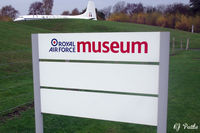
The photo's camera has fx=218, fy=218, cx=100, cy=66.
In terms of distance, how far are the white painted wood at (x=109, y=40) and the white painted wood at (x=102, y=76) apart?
113 mm

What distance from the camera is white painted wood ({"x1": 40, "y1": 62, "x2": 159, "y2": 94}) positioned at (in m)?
3.06

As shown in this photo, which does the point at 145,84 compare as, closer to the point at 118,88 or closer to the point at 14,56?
the point at 118,88

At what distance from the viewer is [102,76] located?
331 cm

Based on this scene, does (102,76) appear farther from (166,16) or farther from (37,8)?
A: (37,8)

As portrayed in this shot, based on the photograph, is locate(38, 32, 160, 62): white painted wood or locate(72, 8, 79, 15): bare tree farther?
→ locate(72, 8, 79, 15): bare tree

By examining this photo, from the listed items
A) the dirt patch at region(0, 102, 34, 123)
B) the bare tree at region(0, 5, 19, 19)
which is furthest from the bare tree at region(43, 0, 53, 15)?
the dirt patch at region(0, 102, 34, 123)

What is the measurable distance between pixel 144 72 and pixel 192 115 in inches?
118

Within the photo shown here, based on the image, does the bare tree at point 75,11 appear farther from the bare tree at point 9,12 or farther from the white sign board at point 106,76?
the white sign board at point 106,76

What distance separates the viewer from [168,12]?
79750 mm

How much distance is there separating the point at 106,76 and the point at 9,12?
4122 inches

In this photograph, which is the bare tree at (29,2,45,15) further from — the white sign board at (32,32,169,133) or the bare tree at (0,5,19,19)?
the white sign board at (32,32,169,133)

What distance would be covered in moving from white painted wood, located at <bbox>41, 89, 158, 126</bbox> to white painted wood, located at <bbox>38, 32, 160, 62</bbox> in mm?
564

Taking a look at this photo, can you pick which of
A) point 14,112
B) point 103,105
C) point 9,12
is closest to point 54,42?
point 103,105

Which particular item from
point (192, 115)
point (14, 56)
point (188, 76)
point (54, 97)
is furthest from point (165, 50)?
point (14, 56)
